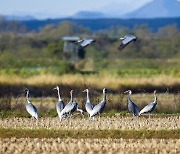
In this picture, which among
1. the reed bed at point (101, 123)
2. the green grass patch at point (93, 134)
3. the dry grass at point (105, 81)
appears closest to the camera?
the green grass patch at point (93, 134)

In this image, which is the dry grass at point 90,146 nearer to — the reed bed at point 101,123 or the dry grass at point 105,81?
the reed bed at point 101,123

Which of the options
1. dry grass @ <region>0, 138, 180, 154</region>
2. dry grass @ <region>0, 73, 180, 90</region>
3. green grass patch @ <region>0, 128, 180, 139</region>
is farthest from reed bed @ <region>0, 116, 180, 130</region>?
dry grass @ <region>0, 73, 180, 90</region>

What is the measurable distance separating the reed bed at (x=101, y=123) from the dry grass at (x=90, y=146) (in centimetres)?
151

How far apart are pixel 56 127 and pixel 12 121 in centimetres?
185

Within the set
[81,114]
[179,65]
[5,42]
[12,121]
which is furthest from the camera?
[5,42]

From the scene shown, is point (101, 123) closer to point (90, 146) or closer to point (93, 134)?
point (93, 134)

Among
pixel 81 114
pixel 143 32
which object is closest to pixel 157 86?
pixel 81 114

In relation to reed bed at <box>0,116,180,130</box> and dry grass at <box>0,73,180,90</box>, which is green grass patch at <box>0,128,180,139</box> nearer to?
reed bed at <box>0,116,180,130</box>

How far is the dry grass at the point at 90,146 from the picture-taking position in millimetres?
13031

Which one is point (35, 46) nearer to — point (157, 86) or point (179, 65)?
point (179, 65)

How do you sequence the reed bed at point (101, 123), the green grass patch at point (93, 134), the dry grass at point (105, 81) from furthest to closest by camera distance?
the dry grass at point (105, 81), the reed bed at point (101, 123), the green grass patch at point (93, 134)

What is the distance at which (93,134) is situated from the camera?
14.8 meters

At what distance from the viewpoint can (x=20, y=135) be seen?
48.8 ft

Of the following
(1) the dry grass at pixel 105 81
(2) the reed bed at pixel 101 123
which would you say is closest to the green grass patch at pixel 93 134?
(2) the reed bed at pixel 101 123
